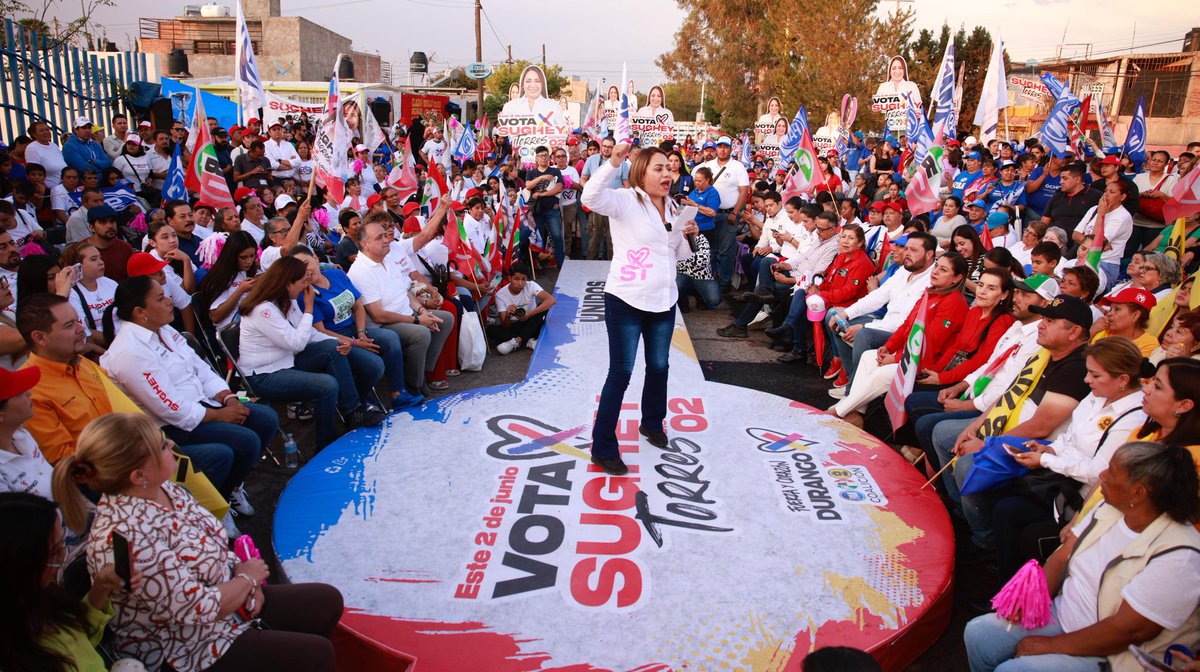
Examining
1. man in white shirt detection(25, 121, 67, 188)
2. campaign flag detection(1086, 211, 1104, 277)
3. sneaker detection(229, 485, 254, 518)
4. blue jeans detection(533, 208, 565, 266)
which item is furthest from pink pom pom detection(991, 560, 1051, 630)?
man in white shirt detection(25, 121, 67, 188)

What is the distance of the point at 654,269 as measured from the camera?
392 centimetres

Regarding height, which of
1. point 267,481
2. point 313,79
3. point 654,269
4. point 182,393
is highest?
point 313,79

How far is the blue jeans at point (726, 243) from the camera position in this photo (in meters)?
9.92

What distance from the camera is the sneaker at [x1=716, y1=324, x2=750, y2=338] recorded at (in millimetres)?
8117

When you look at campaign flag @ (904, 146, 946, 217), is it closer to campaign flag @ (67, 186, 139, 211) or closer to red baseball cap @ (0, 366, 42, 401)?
red baseball cap @ (0, 366, 42, 401)

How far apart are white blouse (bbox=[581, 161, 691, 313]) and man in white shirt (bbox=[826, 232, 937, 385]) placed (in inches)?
98.9

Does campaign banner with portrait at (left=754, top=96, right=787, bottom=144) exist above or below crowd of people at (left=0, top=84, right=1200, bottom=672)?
above

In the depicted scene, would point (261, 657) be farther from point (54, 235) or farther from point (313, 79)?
point (313, 79)

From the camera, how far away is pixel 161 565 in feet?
7.11

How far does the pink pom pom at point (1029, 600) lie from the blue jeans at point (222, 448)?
141 inches

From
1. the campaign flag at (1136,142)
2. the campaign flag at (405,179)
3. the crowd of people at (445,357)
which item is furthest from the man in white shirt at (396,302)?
the campaign flag at (1136,142)

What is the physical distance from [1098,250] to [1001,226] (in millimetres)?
910

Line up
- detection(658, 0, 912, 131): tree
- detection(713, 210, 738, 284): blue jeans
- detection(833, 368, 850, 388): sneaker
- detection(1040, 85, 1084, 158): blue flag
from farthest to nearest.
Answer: detection(658, 0, 912, 131): tree < detection(1040, 85, 1084, 158): blue flag < detection(713, 210, 738, 284): blue jeans < detection(833, 368, 850, 388): sneaker

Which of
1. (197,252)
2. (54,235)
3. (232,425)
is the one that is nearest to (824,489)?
(232,425)
